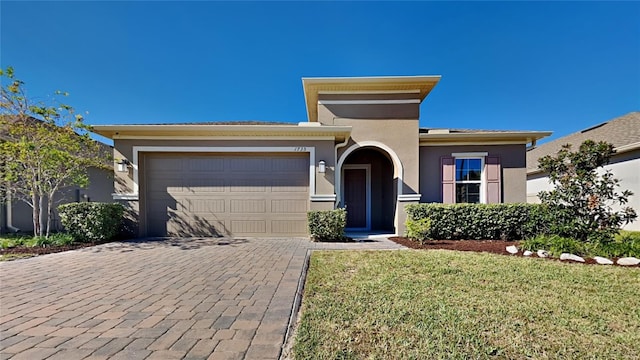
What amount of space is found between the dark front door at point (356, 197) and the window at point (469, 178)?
10.7 ft

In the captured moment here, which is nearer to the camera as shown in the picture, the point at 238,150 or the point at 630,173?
the point at 238,150

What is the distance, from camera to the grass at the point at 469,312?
2094mm

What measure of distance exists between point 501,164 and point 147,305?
404 inches

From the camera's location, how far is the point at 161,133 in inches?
296

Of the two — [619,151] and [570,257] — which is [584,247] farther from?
[619,151]

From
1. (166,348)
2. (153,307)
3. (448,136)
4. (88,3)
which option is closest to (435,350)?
(166,348)

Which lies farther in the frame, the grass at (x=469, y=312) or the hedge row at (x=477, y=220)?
the hedge row at (x=477, y=220)

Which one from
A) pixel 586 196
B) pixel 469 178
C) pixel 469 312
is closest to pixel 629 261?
pixel 586 196

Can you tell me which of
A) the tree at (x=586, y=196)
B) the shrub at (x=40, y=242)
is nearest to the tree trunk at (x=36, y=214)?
the shrub at (x=40, y=242)

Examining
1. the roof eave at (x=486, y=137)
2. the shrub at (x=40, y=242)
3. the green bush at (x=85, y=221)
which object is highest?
the roof eave at (x=486, y=137)

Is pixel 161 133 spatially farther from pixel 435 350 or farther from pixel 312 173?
pixel 435 350

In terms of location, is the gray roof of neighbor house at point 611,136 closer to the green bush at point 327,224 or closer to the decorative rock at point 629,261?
the decorative rock at point 629,261

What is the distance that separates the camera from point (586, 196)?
5.59 metres

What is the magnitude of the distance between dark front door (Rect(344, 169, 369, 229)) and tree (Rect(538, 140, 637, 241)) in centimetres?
543
